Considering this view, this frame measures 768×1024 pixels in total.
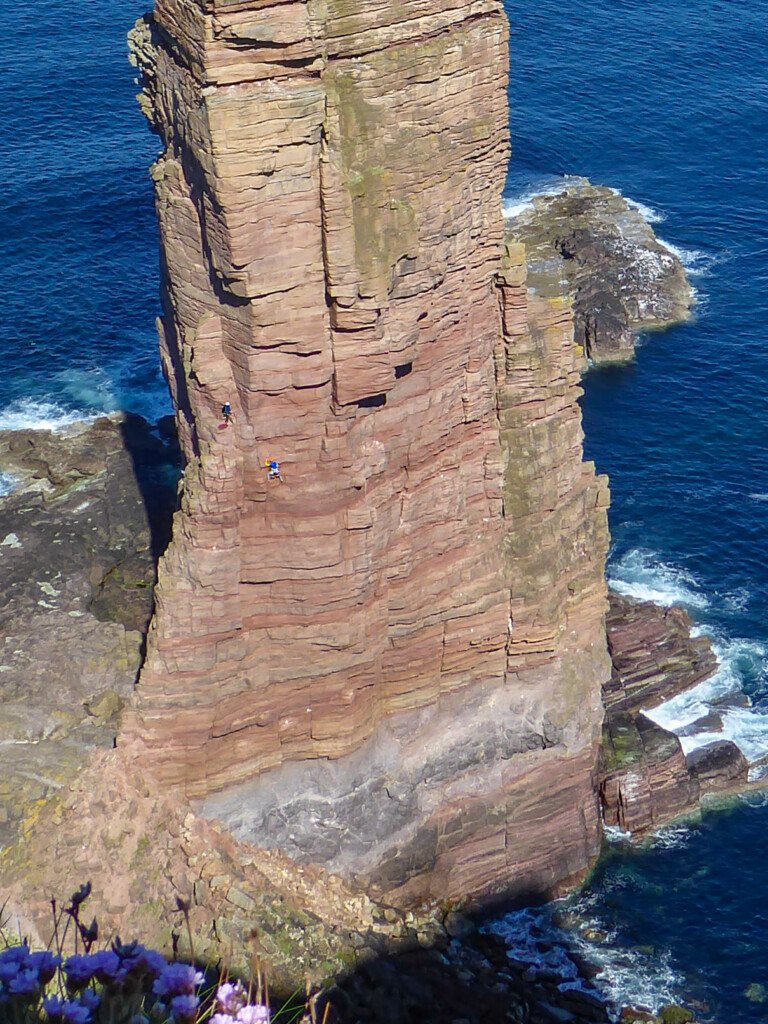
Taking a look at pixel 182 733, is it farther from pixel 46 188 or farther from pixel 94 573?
pixel 46 188

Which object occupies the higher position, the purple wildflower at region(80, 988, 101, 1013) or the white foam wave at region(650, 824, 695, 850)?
the purple wildflower at region(80, 988, 101, 1013)

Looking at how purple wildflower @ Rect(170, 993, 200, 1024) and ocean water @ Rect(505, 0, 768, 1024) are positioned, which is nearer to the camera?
purple wildflower @ Rect(170, 993, 200, 1024)

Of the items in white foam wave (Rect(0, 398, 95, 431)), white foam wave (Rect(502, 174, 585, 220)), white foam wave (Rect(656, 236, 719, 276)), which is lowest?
white foam wave (Rect(656, 236, 719, 276))

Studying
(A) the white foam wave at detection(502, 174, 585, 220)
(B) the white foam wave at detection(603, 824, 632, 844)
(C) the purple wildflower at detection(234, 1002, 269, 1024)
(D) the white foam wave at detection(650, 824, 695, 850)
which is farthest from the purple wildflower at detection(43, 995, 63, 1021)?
(A) the white foam wave at detection(502, 174, 585, 220)

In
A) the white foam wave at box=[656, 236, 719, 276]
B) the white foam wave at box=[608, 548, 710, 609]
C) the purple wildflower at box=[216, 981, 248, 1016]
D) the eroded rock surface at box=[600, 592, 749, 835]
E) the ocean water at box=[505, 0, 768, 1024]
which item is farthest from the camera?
the white foam wave at box=[656, 236, 719, 276]

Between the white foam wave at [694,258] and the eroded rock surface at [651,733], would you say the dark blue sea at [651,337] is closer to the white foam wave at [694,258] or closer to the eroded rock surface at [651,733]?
the white foam wave at [694,258]

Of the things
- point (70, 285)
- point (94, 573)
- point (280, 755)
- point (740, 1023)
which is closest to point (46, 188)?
point (70, 285)

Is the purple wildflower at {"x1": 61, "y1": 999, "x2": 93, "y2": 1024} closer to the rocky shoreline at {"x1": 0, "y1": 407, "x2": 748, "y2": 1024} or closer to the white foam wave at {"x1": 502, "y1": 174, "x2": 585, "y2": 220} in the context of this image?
the rocky shoreline at {"x1": 0, "y1": 407, "x2": 748, "y2": 1024}

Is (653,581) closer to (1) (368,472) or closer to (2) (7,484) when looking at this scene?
(1) (368,472)
